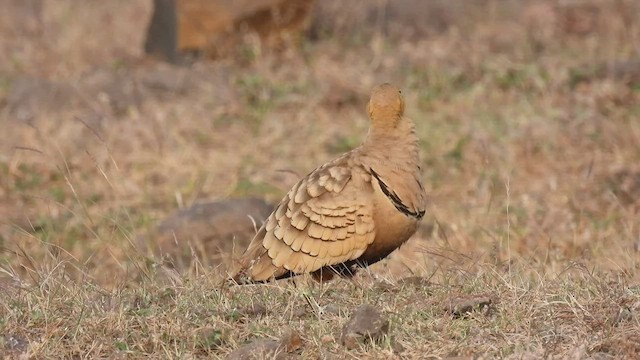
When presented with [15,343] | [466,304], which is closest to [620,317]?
[466,304]

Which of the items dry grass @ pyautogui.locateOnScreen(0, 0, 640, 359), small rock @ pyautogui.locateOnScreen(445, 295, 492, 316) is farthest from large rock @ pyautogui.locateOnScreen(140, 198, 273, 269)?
small rock @ pyautogui.locateOnScreen(445, 295, 492, 316)

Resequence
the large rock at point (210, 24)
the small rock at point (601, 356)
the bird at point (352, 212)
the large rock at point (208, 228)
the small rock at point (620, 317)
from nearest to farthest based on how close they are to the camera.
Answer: the small rock at point (601, 356), the small rock at point (620, 317), the bird at point (352, 212), the large rock at point (208, 228), the large rock at point (210, 24)

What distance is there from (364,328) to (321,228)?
0.81m

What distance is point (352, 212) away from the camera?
4.91 metres

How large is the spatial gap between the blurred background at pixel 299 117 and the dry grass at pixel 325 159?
0.09 feet

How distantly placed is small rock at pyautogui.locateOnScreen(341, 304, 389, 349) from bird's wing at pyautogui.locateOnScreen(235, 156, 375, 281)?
2.08 ft

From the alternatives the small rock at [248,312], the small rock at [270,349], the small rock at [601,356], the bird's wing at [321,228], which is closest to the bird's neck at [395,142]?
the bird's wing at [321,228]

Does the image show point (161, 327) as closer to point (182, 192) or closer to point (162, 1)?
point (182, 192)

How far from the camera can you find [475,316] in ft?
14.8

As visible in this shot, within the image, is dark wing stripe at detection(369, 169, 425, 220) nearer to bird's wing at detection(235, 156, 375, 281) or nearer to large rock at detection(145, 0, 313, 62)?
bird's wing at detection(235, 156, 375, 281)

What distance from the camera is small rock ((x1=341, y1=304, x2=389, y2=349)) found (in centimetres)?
425

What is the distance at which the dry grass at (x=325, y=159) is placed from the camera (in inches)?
177

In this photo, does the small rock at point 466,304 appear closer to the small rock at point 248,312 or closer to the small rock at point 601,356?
the small rock at point 601,356

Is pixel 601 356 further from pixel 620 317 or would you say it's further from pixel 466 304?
pixel 466 304
